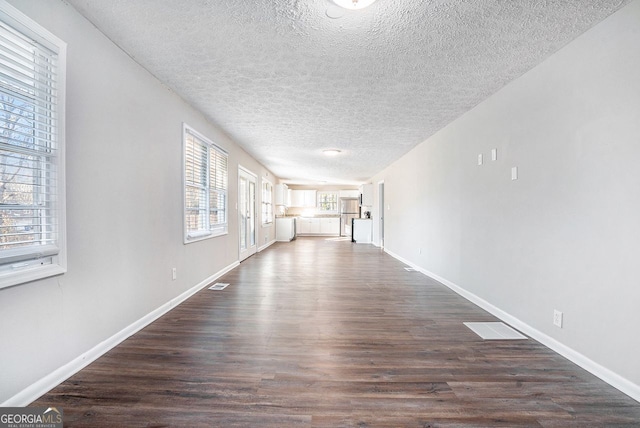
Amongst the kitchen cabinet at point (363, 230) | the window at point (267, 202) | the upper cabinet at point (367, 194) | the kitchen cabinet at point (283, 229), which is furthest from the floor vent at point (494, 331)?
the kitchen cabinet at point (283, 229)

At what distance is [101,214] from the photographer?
2062 millimetres

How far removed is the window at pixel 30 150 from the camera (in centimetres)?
144

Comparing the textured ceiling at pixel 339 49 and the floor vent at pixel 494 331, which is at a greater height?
the textured ceiling at pixel 339 49

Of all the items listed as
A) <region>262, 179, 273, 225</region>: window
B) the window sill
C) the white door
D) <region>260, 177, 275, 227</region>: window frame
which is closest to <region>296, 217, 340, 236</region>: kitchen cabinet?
<region>260, 177, 275, 227</region>: window frame

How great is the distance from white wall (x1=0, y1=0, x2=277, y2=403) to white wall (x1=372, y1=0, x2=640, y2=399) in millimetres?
3538

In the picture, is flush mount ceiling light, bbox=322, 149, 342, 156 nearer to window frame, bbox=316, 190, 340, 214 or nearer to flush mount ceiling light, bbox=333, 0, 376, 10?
flush mount ceiling light, bbox=333, 0, 376, 10

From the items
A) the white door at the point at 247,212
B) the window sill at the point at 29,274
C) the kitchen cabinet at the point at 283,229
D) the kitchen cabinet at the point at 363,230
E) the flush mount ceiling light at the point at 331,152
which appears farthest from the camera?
the kitchen cabinet at the point at 283,229

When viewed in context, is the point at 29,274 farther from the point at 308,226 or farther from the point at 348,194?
the point at 348,194

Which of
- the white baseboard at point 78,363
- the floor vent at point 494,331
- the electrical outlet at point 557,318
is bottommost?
the floor vent at point 494,331

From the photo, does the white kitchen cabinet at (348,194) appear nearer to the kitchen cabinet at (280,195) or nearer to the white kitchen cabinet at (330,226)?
the white kitchen cabinet at (330,226)

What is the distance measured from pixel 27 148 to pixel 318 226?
37.1 ft

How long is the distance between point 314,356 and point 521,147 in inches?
104

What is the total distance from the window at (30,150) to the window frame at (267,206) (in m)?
6.18

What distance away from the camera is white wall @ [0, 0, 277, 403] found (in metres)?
1.57
